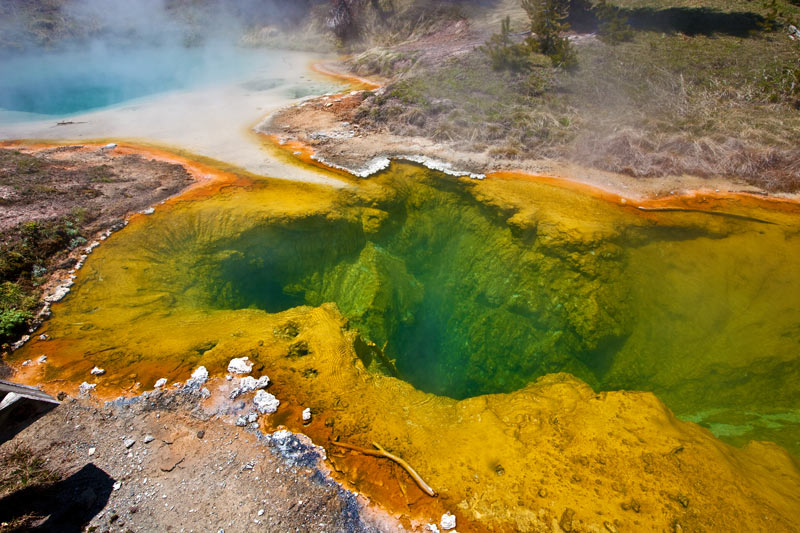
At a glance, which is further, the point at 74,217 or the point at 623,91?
the point at 623,91

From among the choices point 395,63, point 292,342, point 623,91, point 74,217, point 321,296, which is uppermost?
point 395,63

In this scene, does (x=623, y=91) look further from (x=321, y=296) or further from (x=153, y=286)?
(x=153, y=286)

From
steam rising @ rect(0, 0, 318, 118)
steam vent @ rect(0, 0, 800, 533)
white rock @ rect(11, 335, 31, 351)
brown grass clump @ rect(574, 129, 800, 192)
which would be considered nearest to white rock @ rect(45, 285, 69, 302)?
steam vent @ rect(0, 0, 800, 533)

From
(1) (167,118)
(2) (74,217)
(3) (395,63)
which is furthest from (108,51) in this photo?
(2) (74,217)

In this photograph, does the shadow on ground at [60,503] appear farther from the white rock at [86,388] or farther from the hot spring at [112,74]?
the hot spring at [112,74]

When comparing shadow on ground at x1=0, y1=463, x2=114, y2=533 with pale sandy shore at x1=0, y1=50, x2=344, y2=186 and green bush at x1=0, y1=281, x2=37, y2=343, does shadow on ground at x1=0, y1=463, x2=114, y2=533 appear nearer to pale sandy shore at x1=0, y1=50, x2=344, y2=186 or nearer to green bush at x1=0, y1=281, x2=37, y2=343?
green bush at x1=0, y1=281, x2=37, y2=343

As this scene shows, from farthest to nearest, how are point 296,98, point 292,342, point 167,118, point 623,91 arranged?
point 296,98, point 167,118, point 623,91, point 292,342
